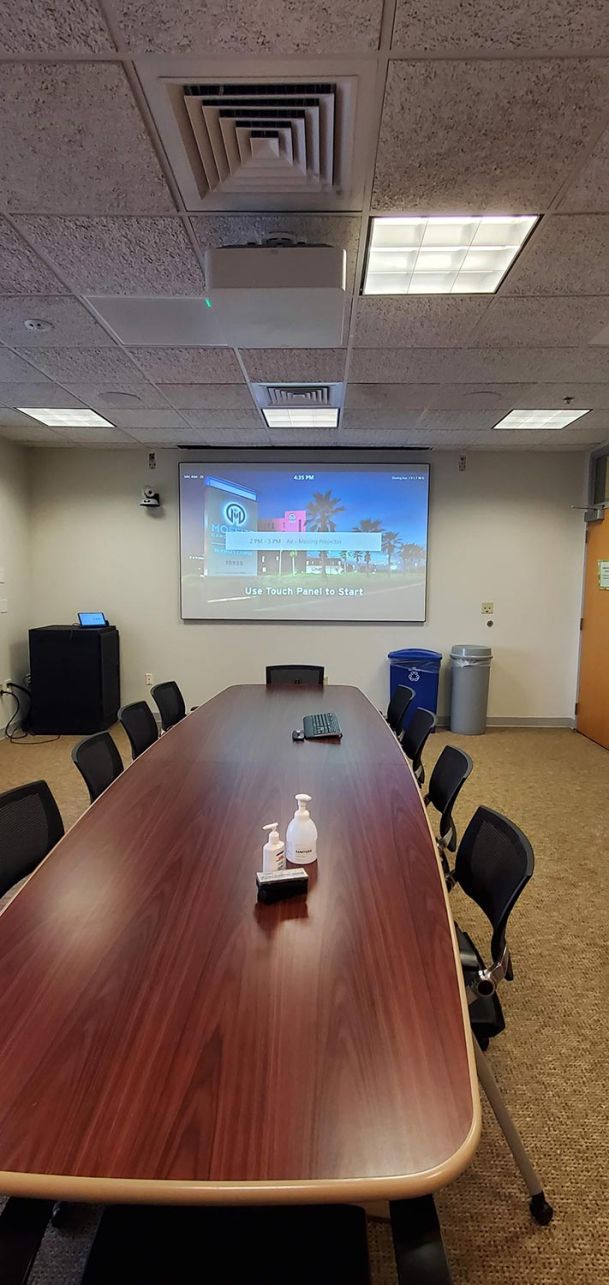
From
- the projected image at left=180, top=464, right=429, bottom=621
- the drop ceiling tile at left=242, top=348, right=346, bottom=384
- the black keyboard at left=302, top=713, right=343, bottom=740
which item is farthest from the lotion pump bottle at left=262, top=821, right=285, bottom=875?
the projected image at left=180, top=464, right=429, bottom=621

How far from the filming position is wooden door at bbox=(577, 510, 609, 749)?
17.1ft

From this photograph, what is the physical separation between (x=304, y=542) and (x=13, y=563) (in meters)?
2.86

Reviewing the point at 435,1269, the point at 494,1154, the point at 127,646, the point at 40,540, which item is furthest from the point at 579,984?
the point at 40,540

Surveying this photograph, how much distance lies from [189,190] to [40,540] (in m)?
4.60

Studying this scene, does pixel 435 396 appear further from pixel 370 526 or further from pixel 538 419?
pixel 370 526

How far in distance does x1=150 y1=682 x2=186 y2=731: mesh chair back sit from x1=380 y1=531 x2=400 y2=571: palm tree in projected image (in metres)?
2.87

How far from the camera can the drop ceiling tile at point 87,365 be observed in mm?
3227

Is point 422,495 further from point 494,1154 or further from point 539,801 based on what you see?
point 494,1154

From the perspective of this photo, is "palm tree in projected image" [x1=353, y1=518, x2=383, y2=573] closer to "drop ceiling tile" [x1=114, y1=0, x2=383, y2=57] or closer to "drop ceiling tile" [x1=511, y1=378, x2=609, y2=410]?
"drop ceiling tile" [x1=511, y1=378, x2=609, y2=410]

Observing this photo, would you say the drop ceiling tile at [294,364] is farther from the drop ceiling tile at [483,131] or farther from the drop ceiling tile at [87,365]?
the drop ceiling tile at [483,131]

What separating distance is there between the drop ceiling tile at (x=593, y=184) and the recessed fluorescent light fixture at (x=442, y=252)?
0.15 meters

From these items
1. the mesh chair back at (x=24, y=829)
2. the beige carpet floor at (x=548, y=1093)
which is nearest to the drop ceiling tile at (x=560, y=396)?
the beige carpet floor at (x=548, y=1093)

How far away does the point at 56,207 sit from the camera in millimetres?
1960

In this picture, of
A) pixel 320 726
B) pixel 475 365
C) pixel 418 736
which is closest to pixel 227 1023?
pixel 320 726
